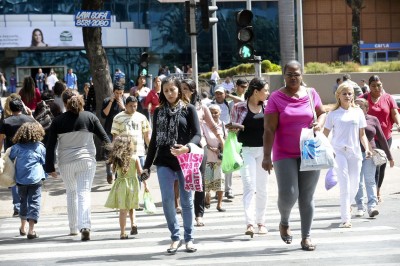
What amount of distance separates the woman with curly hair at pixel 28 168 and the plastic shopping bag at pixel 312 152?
13.1 ft

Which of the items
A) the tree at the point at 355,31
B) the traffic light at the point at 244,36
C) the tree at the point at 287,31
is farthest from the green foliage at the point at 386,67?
the traffic light at the point at 244,36

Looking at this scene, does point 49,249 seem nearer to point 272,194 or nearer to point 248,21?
point 272,194

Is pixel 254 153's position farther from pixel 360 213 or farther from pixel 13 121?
pixel 13 121

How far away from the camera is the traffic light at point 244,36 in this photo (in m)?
17.2

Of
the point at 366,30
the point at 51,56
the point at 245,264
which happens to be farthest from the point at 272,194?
the point at 366,30

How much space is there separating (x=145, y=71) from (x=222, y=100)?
67.6ft

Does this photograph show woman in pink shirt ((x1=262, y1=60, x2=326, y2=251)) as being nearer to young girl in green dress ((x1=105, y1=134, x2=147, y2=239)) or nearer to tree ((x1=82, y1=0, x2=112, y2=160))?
young girl in green dress ((x1=105, y1=134, x2=147, y2=239))

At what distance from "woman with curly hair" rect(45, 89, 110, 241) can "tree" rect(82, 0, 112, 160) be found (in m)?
9.25

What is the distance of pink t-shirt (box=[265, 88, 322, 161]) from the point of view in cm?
895

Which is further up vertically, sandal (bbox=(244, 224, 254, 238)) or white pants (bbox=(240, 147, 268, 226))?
white pants (bbox=(240, 147, 268, 226))

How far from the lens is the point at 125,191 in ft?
36.1

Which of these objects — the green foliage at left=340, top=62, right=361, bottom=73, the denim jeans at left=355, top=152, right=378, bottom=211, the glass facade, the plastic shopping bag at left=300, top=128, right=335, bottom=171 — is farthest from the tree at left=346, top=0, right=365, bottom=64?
the plastic shopping bag at left=300, top=128, right=335, bottom=171

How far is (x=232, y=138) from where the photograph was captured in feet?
37.8

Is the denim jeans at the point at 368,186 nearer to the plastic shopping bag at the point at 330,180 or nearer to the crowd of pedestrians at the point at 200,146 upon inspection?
the crowd of pedestrians at the point at 200,146
